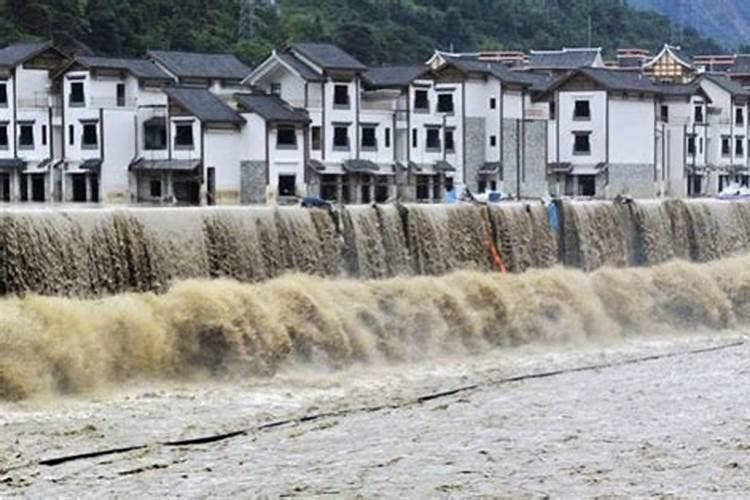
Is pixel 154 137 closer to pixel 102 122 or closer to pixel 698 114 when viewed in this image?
pixel 102 122

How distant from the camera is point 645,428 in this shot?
17.5 m

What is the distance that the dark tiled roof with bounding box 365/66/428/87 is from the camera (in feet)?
167

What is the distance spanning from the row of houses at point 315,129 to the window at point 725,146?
14.3 feet

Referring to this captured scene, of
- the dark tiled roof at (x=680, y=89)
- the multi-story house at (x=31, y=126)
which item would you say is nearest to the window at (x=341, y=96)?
the multi-story house at (x=31, y=126)

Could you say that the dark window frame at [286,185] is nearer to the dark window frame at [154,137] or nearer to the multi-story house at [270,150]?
the multi-story house at [270,150]

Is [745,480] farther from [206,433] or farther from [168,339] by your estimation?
[168,339]

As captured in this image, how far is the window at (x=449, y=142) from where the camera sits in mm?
52875

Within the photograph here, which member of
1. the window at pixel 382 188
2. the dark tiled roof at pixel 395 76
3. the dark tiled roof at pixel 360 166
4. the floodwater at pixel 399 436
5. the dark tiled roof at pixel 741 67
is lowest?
the floodwater at pixel 399 436

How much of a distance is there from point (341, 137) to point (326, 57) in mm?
2729

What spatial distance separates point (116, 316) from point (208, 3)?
48445 mm

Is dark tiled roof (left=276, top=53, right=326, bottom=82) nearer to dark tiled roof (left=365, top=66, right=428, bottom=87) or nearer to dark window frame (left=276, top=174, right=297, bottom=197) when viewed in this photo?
dark tiled roof (left=365, top=66, right=428, bottom=87)

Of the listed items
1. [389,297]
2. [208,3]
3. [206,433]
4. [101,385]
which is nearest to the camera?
[206,433]

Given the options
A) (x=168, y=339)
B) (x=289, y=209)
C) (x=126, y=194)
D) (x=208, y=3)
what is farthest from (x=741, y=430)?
(x=208, y=3)

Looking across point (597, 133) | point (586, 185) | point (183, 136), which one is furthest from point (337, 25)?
point (183, 136)
